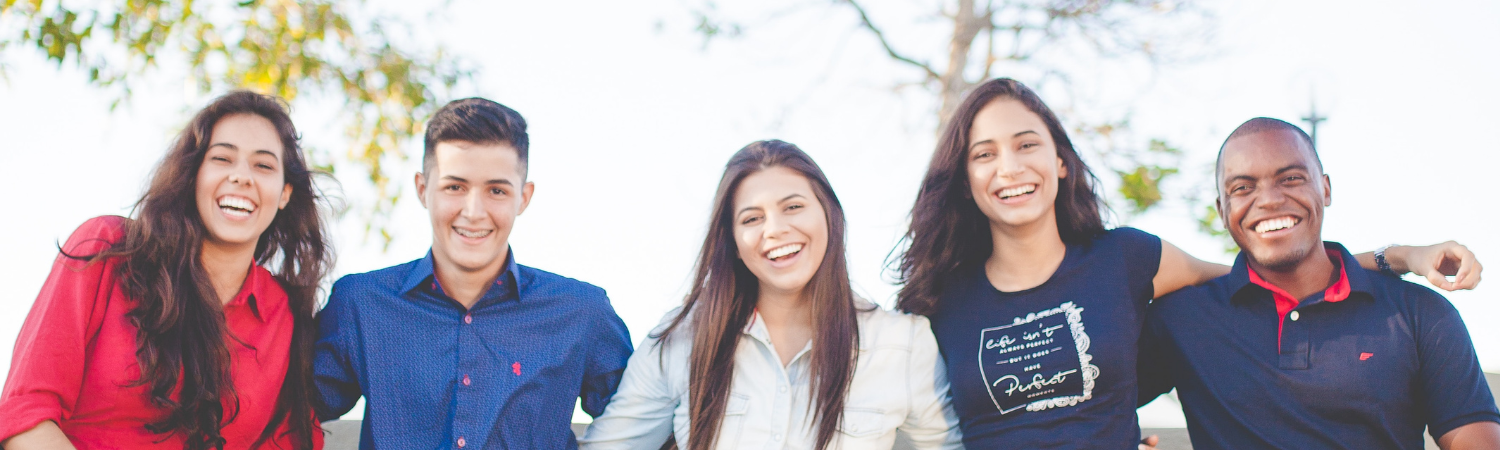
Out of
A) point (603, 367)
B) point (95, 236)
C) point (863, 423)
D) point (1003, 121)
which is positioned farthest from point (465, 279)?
point (1003, 121)

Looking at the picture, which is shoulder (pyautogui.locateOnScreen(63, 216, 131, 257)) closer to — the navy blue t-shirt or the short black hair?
the navy blue t-shirt

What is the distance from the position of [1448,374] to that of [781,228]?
174 centimetres

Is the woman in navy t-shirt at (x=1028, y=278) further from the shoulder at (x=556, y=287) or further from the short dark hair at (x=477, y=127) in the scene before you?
the short dark hair at (x=477, y=127)

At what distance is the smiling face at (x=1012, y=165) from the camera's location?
9.28ft

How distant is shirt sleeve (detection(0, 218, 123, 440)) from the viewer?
7.49 feet

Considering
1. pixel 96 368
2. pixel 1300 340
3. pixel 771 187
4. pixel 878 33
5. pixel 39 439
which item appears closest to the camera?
pixel 39 439

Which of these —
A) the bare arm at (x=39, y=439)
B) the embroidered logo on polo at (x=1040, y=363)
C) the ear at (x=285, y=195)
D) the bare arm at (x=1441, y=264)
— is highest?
the ear at (x=285, y=195)

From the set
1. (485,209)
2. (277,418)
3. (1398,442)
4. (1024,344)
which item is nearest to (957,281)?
(1024,344)

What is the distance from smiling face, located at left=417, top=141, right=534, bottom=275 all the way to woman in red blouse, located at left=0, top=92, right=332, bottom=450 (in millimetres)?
407

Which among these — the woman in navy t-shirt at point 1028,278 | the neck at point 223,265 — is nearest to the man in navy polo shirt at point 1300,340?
the woman in navy t-shirt at point 1028,278

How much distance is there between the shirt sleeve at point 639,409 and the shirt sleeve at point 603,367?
0.07 m

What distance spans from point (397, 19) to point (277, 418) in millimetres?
4030

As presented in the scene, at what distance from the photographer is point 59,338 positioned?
7.66 ft

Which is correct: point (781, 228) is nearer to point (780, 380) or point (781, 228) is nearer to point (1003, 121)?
point (780, 380)
